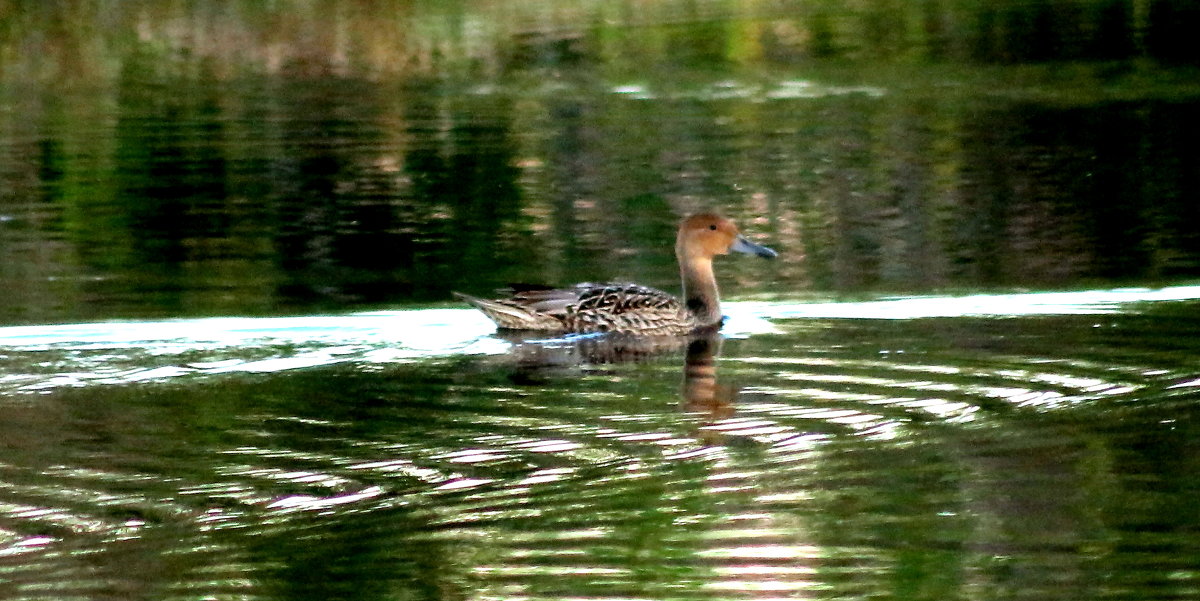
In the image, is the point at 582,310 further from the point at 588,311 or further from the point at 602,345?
the point at 602,345

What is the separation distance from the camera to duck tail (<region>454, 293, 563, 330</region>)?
11789 millimetres

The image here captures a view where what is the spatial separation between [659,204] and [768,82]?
9.57 meters

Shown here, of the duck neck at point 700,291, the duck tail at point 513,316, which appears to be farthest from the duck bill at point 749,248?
the duck tail at point 513,316

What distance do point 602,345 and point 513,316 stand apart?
0.51 meters

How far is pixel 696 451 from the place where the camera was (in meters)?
8.46

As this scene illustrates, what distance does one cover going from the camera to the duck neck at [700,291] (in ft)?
40.1

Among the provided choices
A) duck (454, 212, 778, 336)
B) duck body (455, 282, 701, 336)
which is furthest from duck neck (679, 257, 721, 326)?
duck body (455, 282, 701, 336)

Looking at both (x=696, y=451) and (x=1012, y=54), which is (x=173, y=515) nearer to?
(x=696, y=451)

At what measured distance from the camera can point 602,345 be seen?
11734mm

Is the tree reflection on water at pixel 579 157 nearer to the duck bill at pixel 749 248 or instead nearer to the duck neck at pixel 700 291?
the duck bill at pixel 749 248

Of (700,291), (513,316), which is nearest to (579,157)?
(700,291)

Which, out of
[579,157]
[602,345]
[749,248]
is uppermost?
[749,248]

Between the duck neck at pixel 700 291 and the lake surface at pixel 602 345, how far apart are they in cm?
25

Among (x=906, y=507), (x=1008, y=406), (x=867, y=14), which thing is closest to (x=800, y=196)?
(x=1008, y=406)
